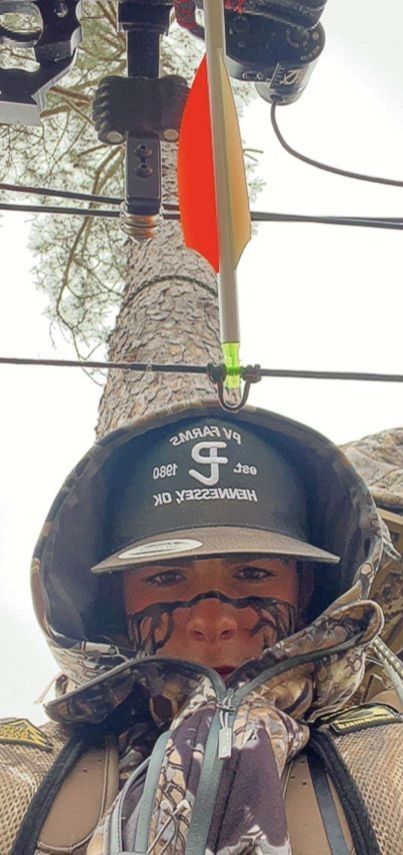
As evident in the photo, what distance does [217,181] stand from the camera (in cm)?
213

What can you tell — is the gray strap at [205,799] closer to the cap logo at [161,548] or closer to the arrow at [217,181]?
the cap logo at [161,548]

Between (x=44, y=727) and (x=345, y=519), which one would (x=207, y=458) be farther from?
(x=44, y=727)

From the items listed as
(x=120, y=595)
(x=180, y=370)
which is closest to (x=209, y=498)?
(x=120, y=595)

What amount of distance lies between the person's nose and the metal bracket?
1537mm

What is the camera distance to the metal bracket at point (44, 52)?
280 centimetres

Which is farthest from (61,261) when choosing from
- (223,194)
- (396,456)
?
(223,194)

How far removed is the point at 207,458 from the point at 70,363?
1.10 metres

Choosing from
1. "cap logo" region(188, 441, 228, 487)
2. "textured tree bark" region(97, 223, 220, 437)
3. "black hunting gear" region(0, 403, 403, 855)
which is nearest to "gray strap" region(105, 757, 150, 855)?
"black hunting gear" region(0, 403, 403, 855)

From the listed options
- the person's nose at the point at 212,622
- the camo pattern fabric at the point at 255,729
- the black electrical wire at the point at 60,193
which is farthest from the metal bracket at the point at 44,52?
the camo pattern fabric at the point at 255,729

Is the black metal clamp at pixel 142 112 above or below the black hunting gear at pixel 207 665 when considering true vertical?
above

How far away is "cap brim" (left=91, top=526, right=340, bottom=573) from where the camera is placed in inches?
71.0

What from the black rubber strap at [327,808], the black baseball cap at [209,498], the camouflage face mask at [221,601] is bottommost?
the black rubber strap at [327,808]

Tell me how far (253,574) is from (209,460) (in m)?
0.23

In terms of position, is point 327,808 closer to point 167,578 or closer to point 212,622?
point 212,622
